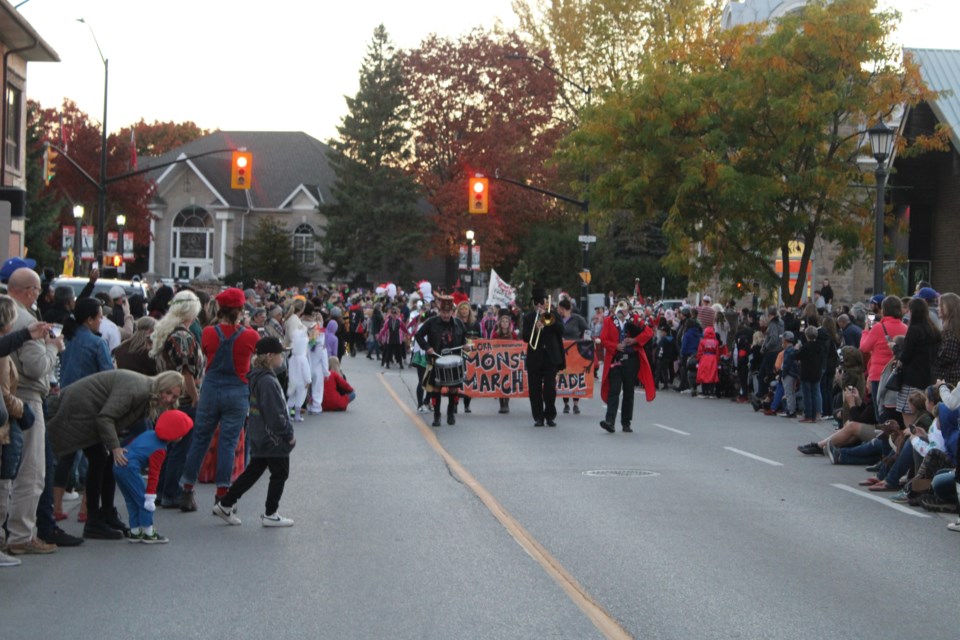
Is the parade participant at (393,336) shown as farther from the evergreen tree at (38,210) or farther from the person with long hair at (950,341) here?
the person with long hair at (950,341)

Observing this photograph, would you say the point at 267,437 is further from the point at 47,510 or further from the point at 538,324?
the point at 538,324

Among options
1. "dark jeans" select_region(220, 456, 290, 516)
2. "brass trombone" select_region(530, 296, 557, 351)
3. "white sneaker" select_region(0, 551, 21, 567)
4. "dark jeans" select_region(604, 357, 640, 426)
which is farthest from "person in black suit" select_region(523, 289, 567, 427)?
"white sneaker" select_region(0, 551, 21, 567)

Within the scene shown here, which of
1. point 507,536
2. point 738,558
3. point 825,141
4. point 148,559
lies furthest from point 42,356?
point 825,141

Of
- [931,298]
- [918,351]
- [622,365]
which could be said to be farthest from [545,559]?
[622,365]

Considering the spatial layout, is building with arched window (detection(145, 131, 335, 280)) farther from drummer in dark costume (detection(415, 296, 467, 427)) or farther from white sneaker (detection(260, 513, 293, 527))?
white sneaker (detection(260, 513, 293, 527))

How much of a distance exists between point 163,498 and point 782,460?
7.91 metres

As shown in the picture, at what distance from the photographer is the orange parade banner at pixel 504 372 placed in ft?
75.0

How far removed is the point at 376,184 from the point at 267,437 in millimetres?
64061

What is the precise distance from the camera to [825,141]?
32.1 m

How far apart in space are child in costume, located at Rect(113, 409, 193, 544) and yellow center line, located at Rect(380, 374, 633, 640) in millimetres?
2709

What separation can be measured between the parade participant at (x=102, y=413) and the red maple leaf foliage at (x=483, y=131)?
55716mm

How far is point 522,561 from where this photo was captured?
367 inches

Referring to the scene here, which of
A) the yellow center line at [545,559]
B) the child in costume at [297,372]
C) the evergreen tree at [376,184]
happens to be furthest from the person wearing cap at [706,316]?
the evergreen tree at [376,184]

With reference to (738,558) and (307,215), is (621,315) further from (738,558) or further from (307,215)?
(307,215)
